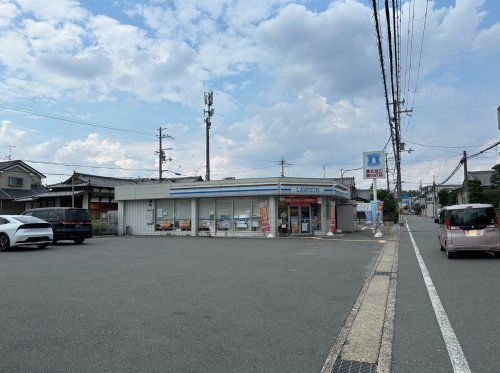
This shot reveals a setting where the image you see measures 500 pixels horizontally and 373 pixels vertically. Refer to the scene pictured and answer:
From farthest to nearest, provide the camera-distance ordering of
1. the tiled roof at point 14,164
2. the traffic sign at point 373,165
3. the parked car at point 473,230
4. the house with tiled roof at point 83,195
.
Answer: the tiled roof at point 14,164 → the house with tiled roof at point 83,195 → the traffic sign at point 373,165 → the parked car at point 473,230

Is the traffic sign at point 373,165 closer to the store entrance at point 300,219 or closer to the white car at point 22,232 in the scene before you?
the store entrance at point 300,219

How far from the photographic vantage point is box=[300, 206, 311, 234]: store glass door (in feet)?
95.6

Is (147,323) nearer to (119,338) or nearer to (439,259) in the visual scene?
(119,338)

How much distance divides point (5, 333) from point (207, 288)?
3922 millimetres

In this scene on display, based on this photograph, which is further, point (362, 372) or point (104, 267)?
point (104, 267)

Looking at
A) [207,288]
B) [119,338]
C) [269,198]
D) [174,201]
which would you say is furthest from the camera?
[174,201]

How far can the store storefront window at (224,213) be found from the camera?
2981 cm

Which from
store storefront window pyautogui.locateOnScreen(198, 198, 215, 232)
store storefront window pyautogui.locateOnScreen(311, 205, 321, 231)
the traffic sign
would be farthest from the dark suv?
the traffic sign

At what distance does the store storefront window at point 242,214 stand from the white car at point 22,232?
13479 mm

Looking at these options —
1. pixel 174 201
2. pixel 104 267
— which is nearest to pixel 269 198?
pixel 174 201

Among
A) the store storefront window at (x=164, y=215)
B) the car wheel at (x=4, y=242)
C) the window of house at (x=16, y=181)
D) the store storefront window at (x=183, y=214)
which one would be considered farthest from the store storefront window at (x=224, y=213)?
the window of house at (x=16, y=181)

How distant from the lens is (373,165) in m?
27.9

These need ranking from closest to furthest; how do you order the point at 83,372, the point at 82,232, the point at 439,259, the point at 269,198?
the point at 83,372 → the point at 439,259 → the point at 82,232 → the point at 269,198

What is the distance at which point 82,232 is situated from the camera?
21.5 metres
